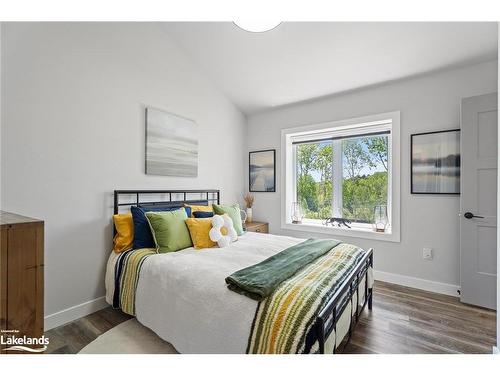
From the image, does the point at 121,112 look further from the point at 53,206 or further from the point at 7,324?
the point at 7,324

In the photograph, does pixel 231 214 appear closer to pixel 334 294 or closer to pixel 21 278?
pixel 334 294

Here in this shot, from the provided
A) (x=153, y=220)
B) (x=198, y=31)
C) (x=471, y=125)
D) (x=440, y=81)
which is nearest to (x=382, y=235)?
(x=471, y=125)

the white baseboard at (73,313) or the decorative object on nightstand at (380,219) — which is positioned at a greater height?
the decorative object on nightstand at (380,219)

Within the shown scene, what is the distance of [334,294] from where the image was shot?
4.43 feet

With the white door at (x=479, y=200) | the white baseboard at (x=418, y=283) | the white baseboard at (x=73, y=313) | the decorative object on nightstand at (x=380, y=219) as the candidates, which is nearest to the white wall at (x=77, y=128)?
the white baseboard at (x=73, y=313)

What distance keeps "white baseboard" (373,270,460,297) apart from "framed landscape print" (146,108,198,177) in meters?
2.73

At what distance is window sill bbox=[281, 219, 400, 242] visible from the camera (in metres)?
3.01

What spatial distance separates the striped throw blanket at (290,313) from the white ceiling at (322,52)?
233cm

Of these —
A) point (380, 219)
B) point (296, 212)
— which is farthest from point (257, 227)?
point (380, 219)

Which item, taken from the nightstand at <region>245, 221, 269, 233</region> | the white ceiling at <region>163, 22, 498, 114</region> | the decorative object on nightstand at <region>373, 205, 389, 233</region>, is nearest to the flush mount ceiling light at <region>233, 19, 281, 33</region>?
the white ceiling at <region>163, 22, 498, 114</region>

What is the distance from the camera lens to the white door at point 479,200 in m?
2.31

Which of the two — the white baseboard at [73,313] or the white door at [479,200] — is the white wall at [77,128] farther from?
the white door at [479,200]

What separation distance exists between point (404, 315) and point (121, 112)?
331 cm

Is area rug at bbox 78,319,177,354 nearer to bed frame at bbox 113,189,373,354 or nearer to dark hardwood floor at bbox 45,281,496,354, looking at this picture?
dark hardwood floor at bbox 45,281,496,354
